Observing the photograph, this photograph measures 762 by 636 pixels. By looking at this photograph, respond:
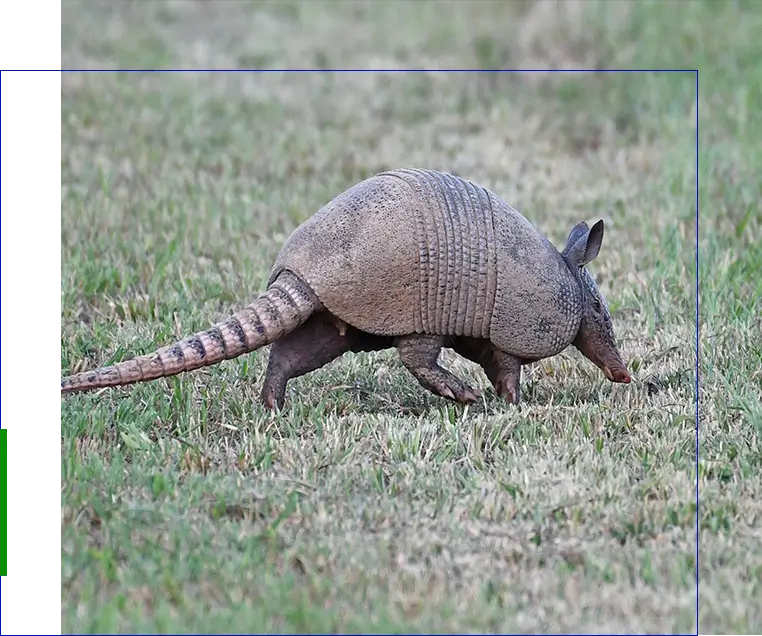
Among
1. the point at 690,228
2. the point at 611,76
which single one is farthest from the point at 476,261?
the point at 611,76

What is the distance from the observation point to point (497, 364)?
5859mm

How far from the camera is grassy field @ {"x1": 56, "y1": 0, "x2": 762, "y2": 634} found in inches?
170

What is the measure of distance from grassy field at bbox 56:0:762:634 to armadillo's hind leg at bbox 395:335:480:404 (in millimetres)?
125

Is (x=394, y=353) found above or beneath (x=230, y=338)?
beneath

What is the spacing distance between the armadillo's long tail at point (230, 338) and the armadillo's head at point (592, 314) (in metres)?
1.27

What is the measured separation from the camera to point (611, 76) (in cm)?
1076

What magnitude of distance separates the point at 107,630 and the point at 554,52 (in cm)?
839

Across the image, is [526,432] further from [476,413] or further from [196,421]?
[196,421]

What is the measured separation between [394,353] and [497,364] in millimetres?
992

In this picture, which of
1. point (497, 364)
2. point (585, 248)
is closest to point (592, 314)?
point (585, 248)

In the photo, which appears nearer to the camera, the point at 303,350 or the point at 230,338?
the point at 230,338

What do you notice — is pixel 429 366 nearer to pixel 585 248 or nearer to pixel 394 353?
pixel 585 248

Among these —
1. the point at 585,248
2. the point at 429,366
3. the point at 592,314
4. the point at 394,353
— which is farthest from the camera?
the point at 394,353

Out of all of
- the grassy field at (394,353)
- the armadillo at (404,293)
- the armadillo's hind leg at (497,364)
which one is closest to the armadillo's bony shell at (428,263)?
the armadillo at (404,293)
